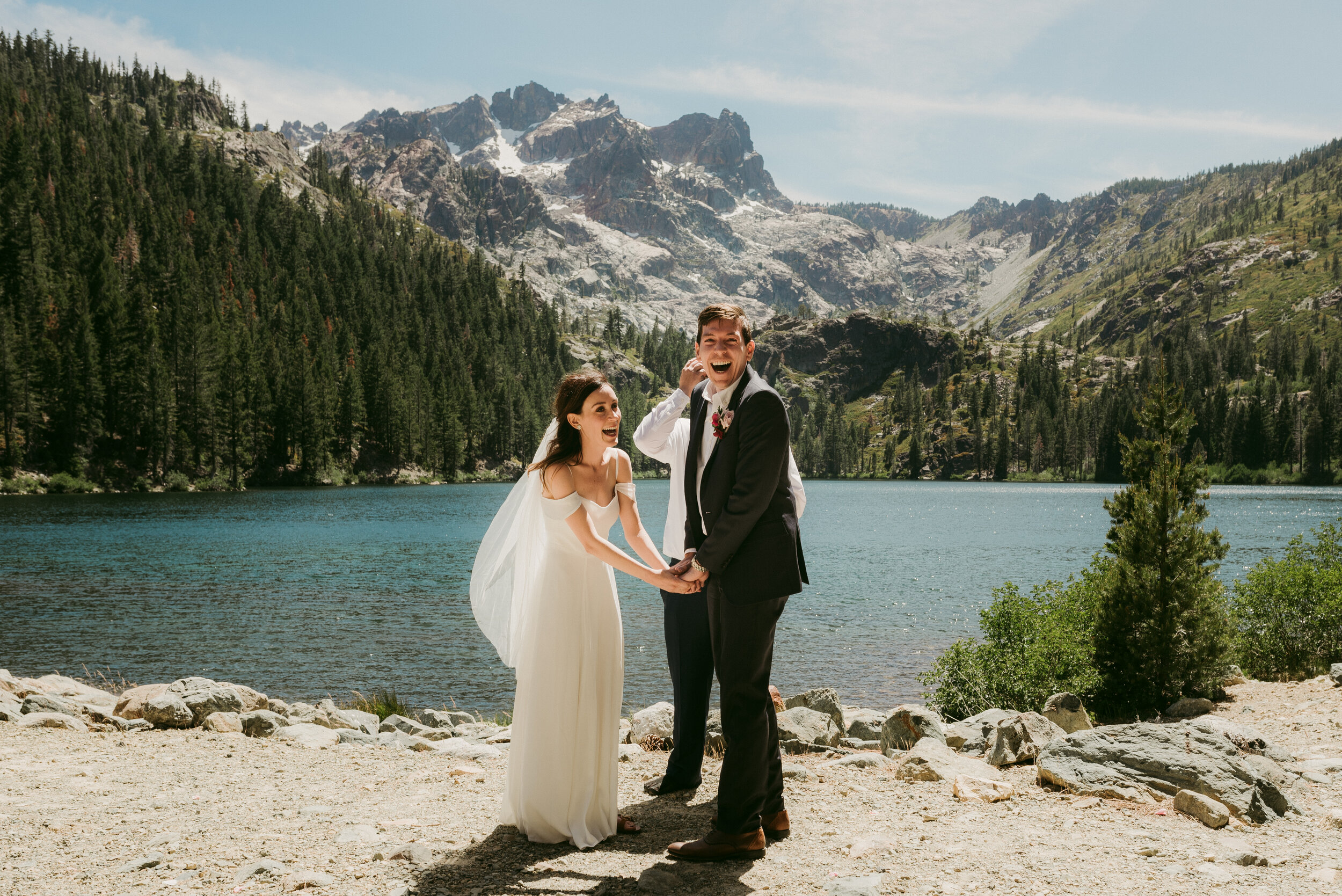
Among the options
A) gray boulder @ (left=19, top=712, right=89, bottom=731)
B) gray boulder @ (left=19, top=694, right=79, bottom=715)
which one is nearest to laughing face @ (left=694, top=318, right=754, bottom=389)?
gray boulder @ (left=19, top=712, right=89, bottom=731)

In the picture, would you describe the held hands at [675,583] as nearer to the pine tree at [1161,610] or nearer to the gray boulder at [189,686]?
the gray boulder at [189,686]

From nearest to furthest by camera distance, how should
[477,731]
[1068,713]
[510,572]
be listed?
1. [510,572]
2. [1068,713]
3. [477,731]

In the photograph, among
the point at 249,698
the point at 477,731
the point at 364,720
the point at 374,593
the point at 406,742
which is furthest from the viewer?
the point at 374,593

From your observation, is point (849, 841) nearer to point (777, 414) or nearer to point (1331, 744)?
point (777, 414)

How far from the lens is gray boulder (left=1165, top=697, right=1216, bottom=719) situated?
36.2ft

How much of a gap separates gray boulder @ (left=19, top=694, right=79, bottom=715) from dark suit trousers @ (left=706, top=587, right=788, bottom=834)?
30.5 ft

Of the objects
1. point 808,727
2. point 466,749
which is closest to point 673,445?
point 808,727

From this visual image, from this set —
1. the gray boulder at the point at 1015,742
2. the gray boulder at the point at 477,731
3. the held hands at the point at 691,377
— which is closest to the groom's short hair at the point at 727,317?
the held hands at the point at 691,377

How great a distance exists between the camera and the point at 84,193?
108688 millimetres

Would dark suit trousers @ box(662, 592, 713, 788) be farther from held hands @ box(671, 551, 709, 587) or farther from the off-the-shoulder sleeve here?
the off-the-shoulder sleeve

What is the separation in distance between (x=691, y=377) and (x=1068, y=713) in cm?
698

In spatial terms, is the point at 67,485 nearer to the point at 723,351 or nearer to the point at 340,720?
the point at 340,720

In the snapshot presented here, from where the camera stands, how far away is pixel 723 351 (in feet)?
16.3

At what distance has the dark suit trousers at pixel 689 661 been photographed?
19.5 ft
